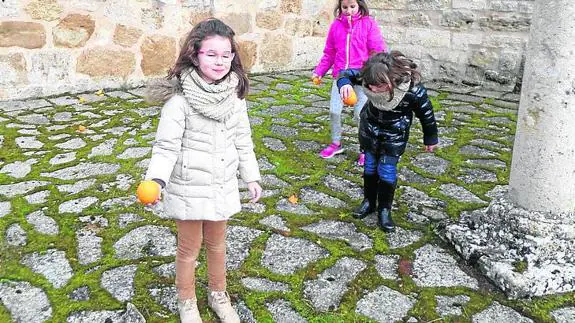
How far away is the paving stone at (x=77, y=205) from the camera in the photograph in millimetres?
3389

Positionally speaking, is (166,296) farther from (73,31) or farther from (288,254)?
(73,31)

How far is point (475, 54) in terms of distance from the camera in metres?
6.68

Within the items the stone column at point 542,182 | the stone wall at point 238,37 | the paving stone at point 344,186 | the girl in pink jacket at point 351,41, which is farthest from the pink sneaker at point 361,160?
the stone wall at point 238,37

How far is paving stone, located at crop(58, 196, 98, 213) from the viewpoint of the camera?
11.1 feet

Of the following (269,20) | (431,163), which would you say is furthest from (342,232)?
(269,20)

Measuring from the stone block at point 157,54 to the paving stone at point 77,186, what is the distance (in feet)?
9.56

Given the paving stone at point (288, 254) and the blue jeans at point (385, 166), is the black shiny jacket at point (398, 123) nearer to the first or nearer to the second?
the blue jeans at point (385, 166)

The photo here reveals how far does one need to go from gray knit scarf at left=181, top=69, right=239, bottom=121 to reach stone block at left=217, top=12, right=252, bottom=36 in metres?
4.98

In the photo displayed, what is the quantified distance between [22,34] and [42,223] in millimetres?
3080

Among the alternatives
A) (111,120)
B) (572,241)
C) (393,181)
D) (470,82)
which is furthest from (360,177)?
(470,82)

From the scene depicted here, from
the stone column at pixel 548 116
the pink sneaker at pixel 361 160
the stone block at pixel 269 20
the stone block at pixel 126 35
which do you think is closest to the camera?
the stone column at pixel 548 116

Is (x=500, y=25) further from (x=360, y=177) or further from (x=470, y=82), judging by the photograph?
(x=360, y=177)

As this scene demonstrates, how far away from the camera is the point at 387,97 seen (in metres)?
3.01

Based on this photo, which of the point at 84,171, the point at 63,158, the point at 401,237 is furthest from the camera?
the point at 63,158
